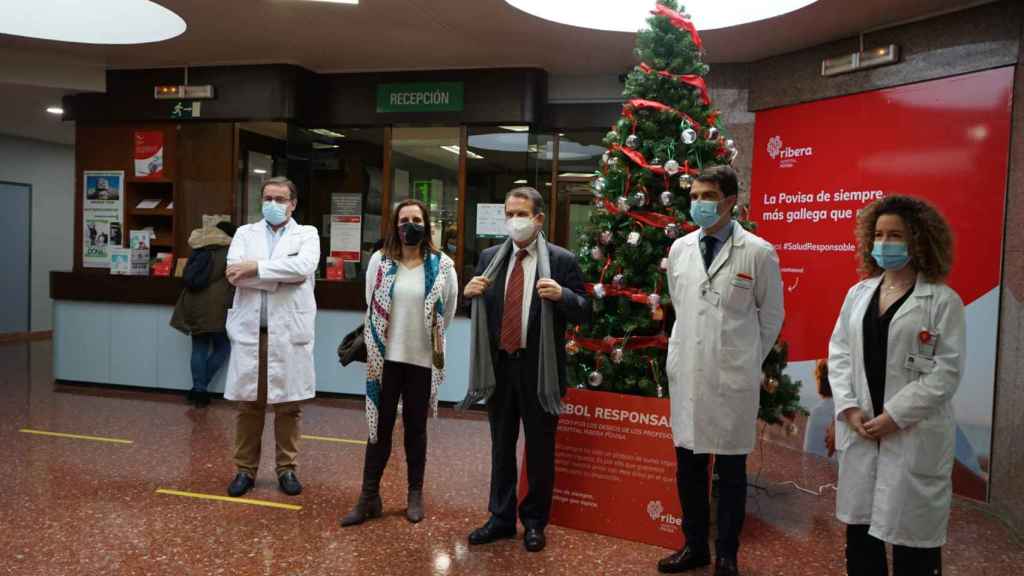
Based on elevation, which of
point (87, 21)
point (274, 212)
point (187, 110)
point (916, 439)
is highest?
point (87, 21)

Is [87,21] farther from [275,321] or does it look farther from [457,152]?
[275,321]

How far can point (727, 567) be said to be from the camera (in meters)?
2.96

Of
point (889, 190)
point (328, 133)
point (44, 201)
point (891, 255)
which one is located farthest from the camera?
point (44, 201)

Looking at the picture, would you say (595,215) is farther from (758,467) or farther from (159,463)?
(159,463)

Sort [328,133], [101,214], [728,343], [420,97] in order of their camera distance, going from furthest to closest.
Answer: [101,214] < [328,133] < [420,97] < [728,343]

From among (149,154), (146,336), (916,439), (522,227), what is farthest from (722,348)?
(149,154)

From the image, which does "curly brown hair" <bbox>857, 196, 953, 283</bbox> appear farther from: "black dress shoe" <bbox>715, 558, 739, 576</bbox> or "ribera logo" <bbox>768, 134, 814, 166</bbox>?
"ribera logo" <bbox>768, 134, 814, 166</bbox>

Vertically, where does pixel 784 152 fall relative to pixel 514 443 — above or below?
above

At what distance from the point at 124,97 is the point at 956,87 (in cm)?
704

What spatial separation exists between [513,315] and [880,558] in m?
1.67

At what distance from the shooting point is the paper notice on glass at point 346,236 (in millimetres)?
7129

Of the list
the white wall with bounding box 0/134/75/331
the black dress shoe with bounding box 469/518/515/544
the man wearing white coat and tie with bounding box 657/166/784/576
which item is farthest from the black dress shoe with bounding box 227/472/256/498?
the white wall with bounding box 0/134/75/331

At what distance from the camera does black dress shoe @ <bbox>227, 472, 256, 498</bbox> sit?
399 centimetres

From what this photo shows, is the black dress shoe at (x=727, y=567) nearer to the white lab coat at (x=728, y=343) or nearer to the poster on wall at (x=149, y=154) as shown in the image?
the white lab coat at (x=728, y=343)
